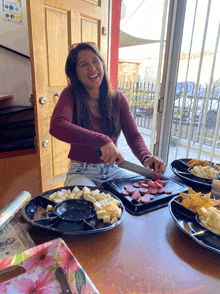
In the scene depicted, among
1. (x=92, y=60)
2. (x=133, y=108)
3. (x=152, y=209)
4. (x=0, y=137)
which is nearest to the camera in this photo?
(x=152, y=209)

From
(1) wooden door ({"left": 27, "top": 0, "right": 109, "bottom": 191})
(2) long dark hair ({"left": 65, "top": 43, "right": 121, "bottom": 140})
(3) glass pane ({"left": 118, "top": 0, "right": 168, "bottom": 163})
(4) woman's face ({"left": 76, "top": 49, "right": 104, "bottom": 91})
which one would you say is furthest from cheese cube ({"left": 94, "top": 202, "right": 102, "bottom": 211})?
(3) glass pane ({"left": 118, "top": 0, "right": 168, "bottom": 163})

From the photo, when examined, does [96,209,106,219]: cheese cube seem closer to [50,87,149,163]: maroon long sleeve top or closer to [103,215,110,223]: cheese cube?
[103,215,110,223]: cheese cube

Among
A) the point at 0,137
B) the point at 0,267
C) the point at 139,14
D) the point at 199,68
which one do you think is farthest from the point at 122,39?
the point at 0,267

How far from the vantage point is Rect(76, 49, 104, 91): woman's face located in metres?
1.36

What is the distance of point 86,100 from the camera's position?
4.77 ft

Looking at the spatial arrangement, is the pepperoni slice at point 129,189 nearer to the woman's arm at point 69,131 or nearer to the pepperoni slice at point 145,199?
the pepperoni slice at point 145,199

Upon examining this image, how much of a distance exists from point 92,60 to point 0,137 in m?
1.69

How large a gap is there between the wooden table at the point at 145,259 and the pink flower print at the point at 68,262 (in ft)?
0.22

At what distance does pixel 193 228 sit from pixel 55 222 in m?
0.44

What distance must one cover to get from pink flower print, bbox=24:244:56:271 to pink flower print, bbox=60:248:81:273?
3 cm

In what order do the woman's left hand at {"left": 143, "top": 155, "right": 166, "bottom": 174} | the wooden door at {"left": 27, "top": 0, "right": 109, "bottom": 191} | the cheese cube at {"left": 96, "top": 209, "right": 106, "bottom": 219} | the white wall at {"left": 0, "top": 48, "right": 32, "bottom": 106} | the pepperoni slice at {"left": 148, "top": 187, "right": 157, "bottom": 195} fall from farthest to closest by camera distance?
the white wall at {"left": 0, "top": 48, "right": 32, "bottom": 106}, the wooden door at {"left": 27, "top": 0, "right": 109, "bottom": 191}, the woman's left hand at {"left": 143, "top": 155, "right": 166, "bottom": 174}, the pepperoni slice at {"left": 148, "top": 187, "right": 157, "bottom": 195}, the cheese cube at {"left": 96, "top": 209, "right": 106, "bottom": 219}

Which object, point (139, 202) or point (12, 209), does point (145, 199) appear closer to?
point (139, 202)

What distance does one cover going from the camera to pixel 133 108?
6418 millimetres

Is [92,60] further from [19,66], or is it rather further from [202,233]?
[19,66]
